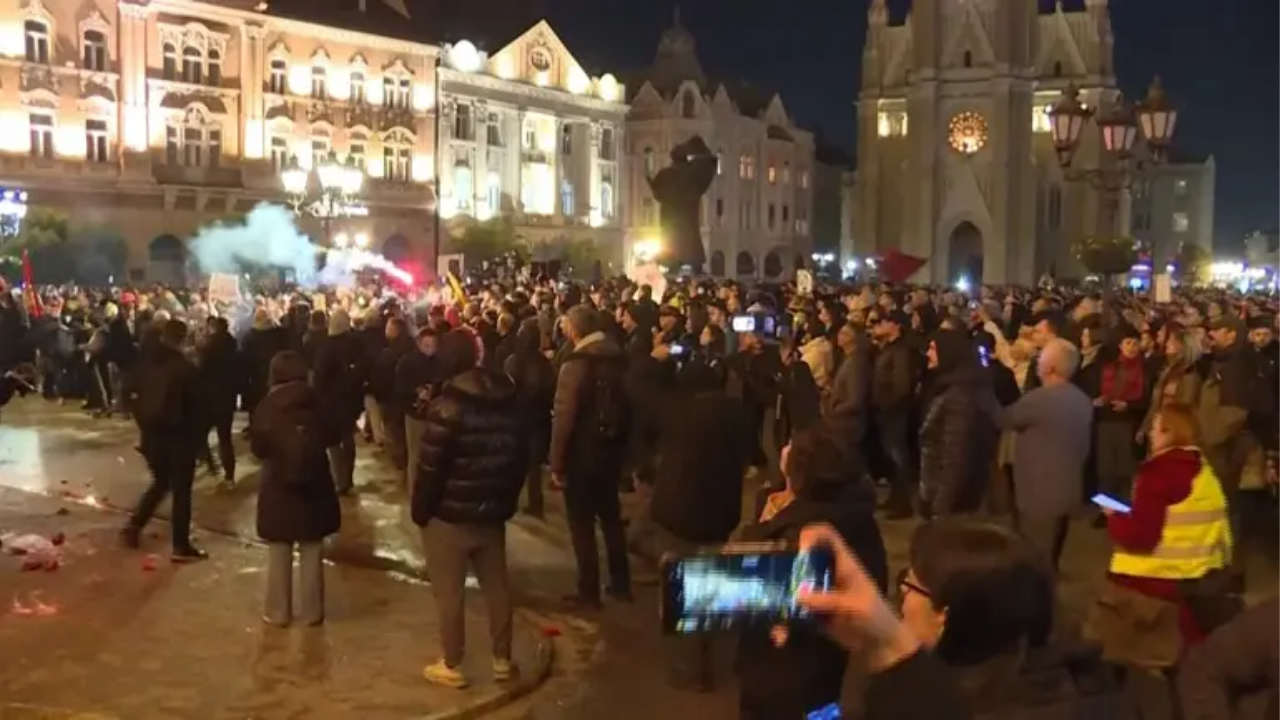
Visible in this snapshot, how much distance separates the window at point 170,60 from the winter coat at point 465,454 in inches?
1751

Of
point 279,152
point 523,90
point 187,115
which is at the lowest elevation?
point 279,152

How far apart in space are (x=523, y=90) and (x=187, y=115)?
1939cm

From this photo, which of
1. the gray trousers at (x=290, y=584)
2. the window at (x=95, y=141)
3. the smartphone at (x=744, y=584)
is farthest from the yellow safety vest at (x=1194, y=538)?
the window at (x=95, y=141)

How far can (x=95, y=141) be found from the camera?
46.5 metres

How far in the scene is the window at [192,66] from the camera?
1918 inches

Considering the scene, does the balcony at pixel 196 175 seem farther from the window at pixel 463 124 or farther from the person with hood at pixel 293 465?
the person with hood at pixel 293 465

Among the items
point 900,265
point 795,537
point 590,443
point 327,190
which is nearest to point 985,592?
point 795,537

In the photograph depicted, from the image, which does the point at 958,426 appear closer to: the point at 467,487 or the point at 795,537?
the point at 467,487

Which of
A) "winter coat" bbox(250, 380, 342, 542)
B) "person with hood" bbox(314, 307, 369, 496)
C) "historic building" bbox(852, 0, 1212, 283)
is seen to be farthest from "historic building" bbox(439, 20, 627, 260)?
"winter coat" bbox(250, 380, 342, 542)

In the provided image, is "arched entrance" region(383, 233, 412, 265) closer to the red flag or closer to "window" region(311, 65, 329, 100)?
"window" region(311, 65, 329, 100)

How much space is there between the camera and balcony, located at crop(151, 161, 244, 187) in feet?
157

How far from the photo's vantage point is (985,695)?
3.02 m

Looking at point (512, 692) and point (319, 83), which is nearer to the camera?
point (512, 692)

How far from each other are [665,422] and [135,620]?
390 centimetres
